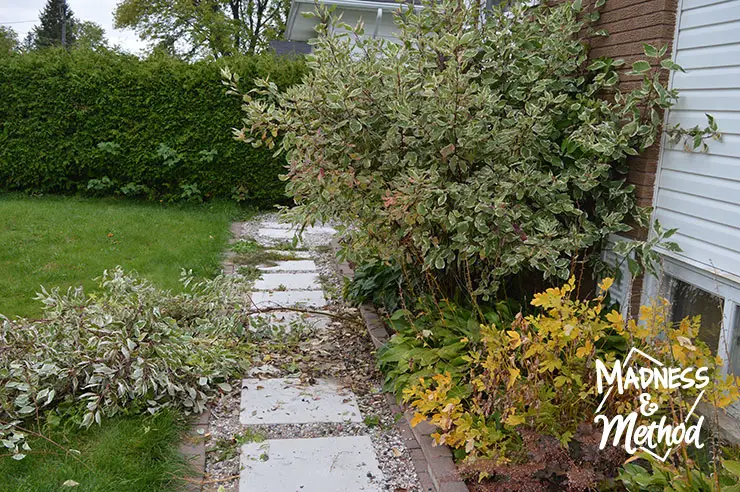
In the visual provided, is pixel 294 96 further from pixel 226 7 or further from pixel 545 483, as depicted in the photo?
pixel 226 7

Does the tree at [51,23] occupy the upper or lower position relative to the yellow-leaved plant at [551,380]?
upper

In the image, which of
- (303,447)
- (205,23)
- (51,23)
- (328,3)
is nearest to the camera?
(303,447)

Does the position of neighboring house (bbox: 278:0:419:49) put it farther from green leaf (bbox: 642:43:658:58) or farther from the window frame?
the window frame

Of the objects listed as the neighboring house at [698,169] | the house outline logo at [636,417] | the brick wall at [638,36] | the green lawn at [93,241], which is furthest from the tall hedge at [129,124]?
the house outline logo at [636,417]

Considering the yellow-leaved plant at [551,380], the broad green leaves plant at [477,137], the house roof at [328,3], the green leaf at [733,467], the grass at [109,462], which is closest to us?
the green leaf at [733,467]

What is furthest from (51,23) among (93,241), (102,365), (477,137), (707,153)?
(707,153)

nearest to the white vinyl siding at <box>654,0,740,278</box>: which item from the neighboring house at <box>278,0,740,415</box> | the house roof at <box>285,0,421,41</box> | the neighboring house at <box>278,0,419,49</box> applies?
the neighboring house at <box>278,0,740,415</box>

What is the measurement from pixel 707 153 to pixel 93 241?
584 cm

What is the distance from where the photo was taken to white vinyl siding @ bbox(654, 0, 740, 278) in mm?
2750

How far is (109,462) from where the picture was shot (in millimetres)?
2736

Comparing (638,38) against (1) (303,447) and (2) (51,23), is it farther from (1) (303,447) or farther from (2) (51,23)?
(2) (51,23)

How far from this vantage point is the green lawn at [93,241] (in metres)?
5.41

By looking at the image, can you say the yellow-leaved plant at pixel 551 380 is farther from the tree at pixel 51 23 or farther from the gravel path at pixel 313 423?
the tree at pixel 51 23

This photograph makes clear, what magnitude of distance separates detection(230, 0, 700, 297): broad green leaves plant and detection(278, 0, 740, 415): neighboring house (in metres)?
0.11
